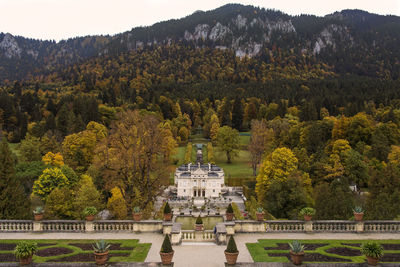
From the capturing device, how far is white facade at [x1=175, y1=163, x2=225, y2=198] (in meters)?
83.4

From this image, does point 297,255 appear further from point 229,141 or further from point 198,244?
point 229,141

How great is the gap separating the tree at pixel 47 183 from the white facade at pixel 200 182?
117ft

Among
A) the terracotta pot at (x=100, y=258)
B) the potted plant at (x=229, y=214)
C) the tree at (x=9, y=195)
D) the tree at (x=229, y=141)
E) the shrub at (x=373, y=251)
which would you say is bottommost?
the tree at (x=229, y=141)

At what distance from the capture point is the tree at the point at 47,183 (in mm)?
50750

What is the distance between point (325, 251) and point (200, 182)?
63.0 metres

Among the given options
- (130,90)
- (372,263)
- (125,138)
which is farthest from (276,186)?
(130,90)

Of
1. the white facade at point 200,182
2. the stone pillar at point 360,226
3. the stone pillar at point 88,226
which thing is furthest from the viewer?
the white facade at point 200,182

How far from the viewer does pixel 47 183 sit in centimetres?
5141

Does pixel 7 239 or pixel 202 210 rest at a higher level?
pixel 7 239

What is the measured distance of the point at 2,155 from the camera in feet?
123

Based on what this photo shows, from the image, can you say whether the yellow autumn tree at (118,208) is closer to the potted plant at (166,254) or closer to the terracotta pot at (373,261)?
the potted plant at (166,254)

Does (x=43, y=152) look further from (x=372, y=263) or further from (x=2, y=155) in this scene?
(x=372, y=263)

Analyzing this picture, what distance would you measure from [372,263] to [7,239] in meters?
21.4

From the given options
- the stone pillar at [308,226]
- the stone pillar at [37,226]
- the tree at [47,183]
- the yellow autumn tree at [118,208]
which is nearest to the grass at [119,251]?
the stone pillar at [37,226]
